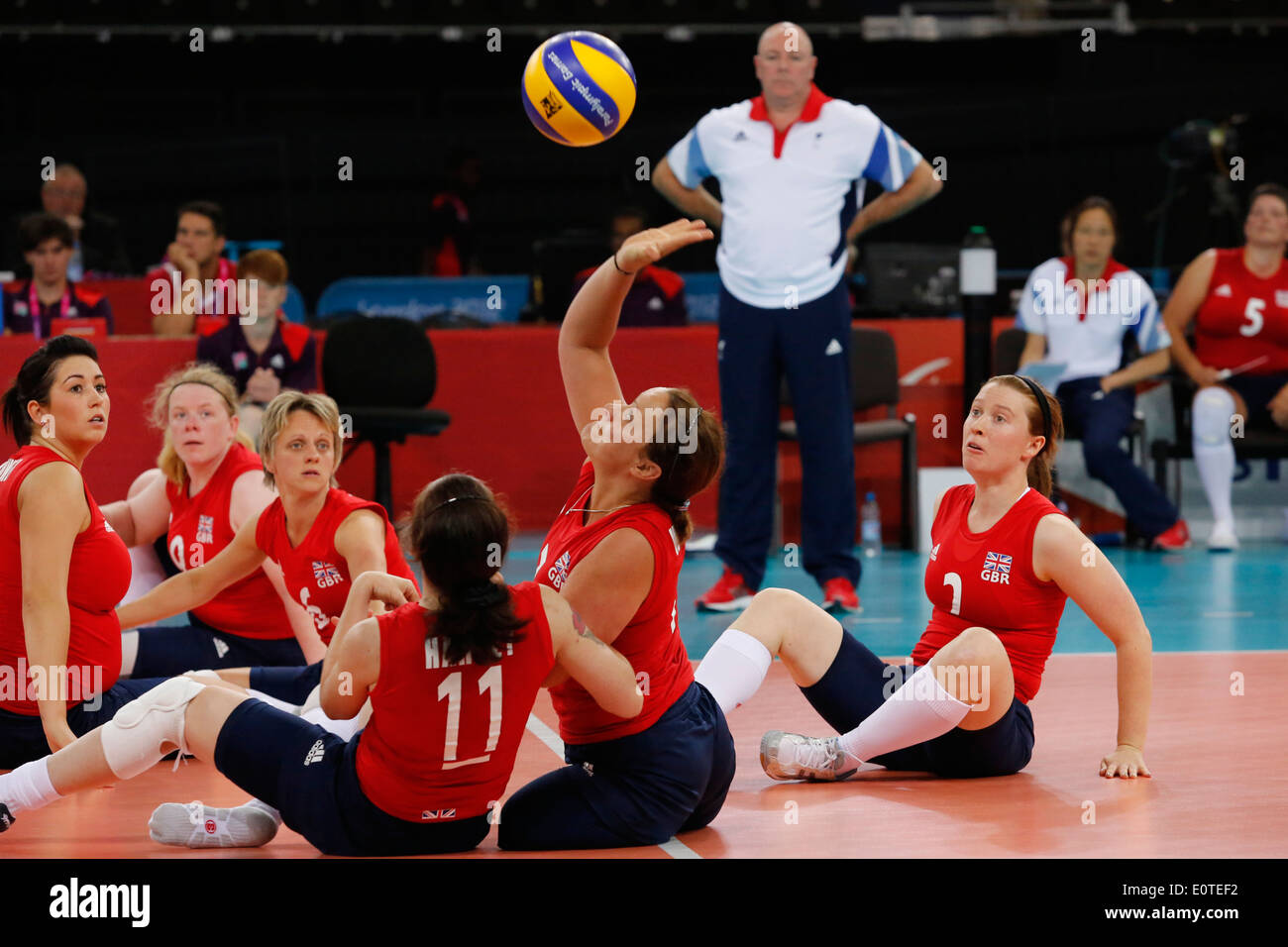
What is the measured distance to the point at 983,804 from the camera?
12.0 feet

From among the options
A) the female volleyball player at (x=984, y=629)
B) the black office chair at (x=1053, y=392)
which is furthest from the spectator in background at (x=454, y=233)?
the female volleyball player at (x=984, y=629)

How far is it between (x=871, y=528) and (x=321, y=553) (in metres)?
4.35

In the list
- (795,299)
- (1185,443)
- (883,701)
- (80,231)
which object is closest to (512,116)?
(80,231)

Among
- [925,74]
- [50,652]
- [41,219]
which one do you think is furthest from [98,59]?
[50,652]

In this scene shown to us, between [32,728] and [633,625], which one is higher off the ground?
[633,625]

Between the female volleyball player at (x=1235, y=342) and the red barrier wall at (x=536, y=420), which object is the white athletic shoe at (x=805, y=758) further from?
the female volleyball player at (x=1235, y=342)

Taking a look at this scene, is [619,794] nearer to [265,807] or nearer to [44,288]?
[265,807]

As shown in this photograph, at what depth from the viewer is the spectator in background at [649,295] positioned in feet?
29.9

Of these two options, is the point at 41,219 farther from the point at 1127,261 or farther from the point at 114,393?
the point at 1127,261

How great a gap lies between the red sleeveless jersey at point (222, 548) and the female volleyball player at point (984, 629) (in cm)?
158

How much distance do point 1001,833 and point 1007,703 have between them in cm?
37

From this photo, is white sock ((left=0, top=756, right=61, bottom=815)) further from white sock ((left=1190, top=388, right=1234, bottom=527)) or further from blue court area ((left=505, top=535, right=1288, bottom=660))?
white sock ((left=1190, top=388, right=1234, bottom=527))

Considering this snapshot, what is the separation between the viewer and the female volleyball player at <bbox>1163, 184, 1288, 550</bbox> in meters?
7.89

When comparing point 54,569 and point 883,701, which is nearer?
point 54,569
